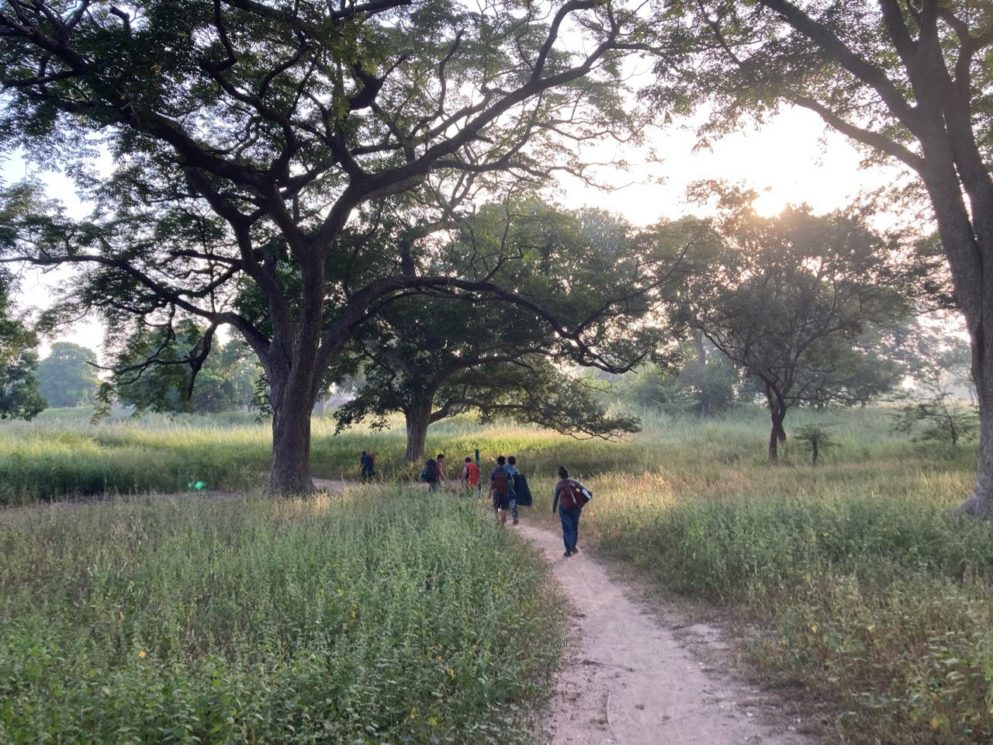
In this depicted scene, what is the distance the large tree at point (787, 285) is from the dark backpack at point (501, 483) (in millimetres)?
11064

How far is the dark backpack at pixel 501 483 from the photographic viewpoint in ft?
44.7

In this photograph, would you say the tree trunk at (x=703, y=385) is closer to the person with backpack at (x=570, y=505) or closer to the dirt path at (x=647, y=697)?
the person with backpack at (x=570, y=505)

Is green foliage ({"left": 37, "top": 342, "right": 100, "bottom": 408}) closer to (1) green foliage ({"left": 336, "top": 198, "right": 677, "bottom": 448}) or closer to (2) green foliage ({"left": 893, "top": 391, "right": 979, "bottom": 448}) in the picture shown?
(1) green foliage ({"left": 336, "top": 198, "right": 677, "bottom": 448})

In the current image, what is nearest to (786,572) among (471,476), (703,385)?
(471,476)

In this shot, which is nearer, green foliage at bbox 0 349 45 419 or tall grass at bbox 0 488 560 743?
tall grass at bbox 0 488 560 743

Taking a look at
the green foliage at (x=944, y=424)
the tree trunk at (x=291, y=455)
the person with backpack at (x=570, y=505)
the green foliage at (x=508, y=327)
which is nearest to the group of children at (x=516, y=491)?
the person with backpack at (x=570, y=505)

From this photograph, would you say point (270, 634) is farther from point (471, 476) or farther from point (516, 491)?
point (471, 476)

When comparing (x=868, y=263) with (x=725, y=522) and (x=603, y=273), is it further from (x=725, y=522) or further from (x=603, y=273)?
(x=725, y=522)

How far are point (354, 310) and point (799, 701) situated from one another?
13.0m

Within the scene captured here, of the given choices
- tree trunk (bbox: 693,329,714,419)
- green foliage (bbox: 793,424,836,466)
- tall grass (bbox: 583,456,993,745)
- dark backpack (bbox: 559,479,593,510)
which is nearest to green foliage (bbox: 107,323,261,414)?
dark backpack (bbox: 559,479,593,510)

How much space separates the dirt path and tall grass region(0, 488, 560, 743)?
1.18 feet

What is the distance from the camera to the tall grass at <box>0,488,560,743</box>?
158 inches

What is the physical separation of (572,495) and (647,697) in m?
5.59

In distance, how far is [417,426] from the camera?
24.7 m
